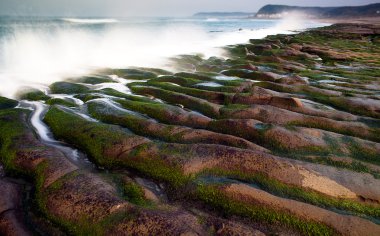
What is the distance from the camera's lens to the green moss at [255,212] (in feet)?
15.8

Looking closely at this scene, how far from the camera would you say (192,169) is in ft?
20.4

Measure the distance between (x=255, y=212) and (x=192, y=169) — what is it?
1.64m

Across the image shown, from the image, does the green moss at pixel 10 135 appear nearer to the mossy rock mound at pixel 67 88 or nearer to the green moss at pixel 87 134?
the green moss at pixel 87 134

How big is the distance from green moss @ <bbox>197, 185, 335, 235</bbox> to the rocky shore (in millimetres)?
18

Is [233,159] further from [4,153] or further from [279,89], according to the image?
[279,89]

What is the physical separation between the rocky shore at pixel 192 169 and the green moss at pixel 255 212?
0.02 m

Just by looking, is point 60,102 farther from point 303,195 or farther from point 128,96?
point 303,195

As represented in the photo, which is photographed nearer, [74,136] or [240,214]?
[240,214]

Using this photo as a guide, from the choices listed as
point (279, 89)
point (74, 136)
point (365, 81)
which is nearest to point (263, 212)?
point (74, 136)

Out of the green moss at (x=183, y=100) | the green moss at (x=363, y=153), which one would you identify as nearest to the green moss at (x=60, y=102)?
the green moss at (x=183, y=100)

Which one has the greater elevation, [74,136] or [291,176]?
[74,136]

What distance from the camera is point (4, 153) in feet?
23.7

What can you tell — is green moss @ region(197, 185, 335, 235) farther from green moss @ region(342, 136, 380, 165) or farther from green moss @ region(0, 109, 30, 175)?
green moss @ region(0, 109, 30, 175)

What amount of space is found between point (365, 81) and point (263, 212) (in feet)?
42.1
